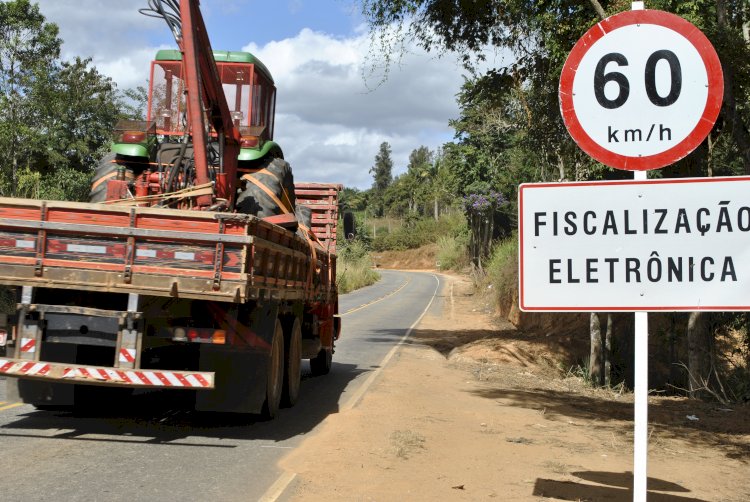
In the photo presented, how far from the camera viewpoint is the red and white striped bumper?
272 inches

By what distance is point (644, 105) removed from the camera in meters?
4.04

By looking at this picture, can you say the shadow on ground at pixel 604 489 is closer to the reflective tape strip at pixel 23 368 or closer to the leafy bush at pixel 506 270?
the reflective tape strip at pixel 23 368

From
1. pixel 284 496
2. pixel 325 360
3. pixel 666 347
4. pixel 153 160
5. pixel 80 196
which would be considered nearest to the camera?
pixel 284 496

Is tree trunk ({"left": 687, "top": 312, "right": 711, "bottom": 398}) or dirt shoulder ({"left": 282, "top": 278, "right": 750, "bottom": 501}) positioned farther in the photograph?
tree trunk ({"left": 687, "top": 312, "right": 711, "bottom": 398})

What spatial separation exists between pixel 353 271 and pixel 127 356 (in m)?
43.4

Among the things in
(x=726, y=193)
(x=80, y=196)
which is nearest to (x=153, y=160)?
(x=726, y=193)

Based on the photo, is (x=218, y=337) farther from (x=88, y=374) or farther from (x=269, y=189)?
(x=269, y=189)

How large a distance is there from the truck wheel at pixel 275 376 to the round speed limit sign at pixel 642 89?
4.80 metres

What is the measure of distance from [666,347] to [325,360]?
8823mm

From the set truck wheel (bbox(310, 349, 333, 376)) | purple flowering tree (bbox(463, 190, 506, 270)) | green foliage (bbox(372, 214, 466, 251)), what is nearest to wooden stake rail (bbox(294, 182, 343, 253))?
truck wheel (bbox(310, 349, 333, 376))

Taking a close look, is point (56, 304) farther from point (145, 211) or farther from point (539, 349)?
point (539, 349)

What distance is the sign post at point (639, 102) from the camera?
396 centimetres

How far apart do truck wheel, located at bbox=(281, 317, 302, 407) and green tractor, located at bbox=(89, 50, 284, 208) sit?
1.74m

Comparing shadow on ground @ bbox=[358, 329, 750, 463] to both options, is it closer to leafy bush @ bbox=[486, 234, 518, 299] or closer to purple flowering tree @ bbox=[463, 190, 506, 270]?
leafy bush @ bbox=[486, 234, 518, 299]
